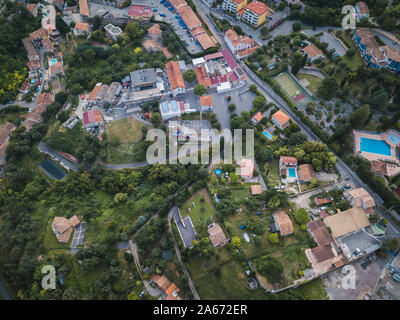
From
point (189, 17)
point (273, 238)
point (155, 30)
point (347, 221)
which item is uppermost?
point (189, 17)

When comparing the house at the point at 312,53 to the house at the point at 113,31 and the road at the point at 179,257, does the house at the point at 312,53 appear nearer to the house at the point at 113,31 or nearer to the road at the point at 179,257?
the road at the point at 179,257

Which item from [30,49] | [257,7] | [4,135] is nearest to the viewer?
[4,135]

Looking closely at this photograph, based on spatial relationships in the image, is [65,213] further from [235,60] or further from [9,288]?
[235,60]

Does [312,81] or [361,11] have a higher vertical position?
[361,11]

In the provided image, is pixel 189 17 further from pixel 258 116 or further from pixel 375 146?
pixel 375 146

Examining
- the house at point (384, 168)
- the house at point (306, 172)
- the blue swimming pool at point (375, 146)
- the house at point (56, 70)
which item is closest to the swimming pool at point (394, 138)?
the blue swimming pool at point (375, 146)

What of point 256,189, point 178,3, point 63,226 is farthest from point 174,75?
point 63,226
